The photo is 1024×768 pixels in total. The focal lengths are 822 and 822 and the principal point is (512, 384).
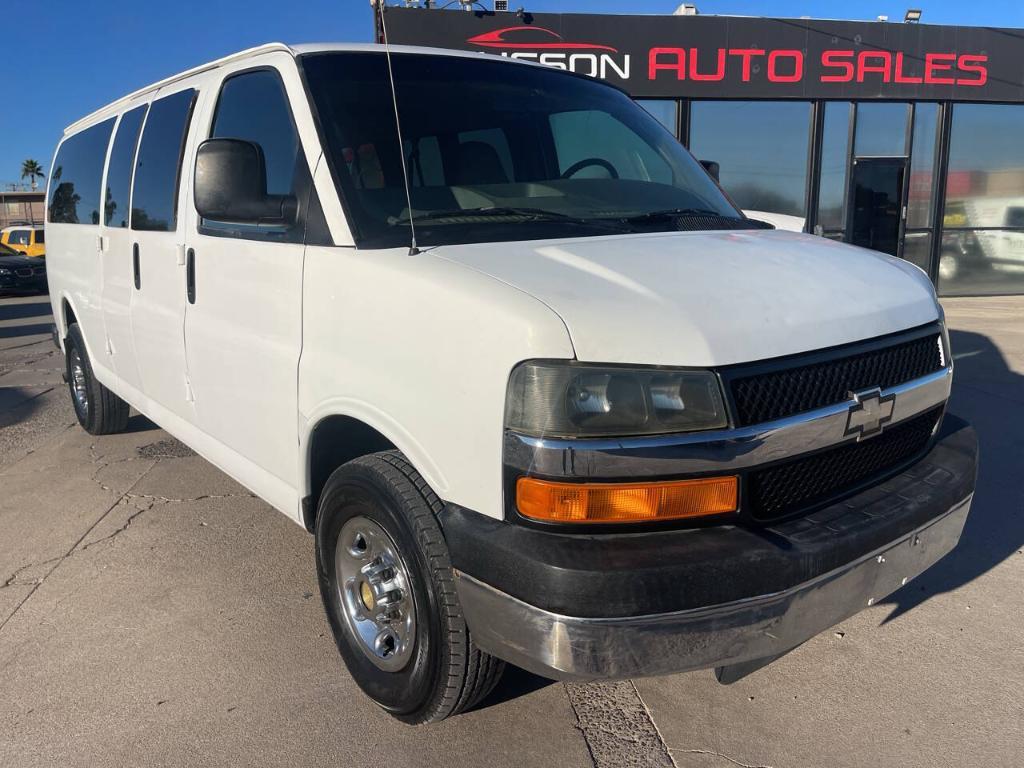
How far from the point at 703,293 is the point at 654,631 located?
33.8 inches

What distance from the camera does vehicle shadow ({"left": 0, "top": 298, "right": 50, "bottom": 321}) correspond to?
51.5 ft

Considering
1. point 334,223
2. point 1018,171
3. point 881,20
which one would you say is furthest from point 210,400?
point 1018,171

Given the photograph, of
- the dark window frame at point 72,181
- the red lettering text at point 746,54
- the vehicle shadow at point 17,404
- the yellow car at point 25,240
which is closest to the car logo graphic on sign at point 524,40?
the red lettering text at point 746,54

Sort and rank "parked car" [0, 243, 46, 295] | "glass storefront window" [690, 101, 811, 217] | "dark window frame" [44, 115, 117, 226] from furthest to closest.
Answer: "parked car" [0, 243, 46, 295] < "glass storefront window" [690, 101, 811, 217] < "dark window frame" [44, 115, 117, 226]

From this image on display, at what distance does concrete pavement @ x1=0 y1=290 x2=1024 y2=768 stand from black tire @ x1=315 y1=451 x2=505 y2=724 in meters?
0.16

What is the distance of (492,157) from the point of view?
3.07m

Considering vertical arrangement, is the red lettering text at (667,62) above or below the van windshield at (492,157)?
above

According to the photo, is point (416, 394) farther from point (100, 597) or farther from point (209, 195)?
point (100, 597)

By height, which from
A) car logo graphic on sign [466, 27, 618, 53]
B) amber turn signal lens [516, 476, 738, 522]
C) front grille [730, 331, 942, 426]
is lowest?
amber turn signal lens [516, 476, 738, 522]

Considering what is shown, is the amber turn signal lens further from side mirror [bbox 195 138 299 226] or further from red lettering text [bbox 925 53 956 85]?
red lettering text [bbox 925 53 956 85]

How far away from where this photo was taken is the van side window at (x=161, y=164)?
12.1 feet

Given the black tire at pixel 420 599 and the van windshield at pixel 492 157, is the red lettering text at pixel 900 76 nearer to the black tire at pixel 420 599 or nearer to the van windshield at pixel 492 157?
the van windshield at pixel 492 157

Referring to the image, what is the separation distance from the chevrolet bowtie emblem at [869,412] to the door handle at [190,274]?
8.51 ft

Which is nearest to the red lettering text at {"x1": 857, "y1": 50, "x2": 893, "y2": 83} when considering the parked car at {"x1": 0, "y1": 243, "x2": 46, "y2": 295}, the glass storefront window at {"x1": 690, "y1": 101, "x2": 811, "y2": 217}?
the glass storefront window at {"x1": 690, "y1": 101, "x2": 811, "y2": 217}
